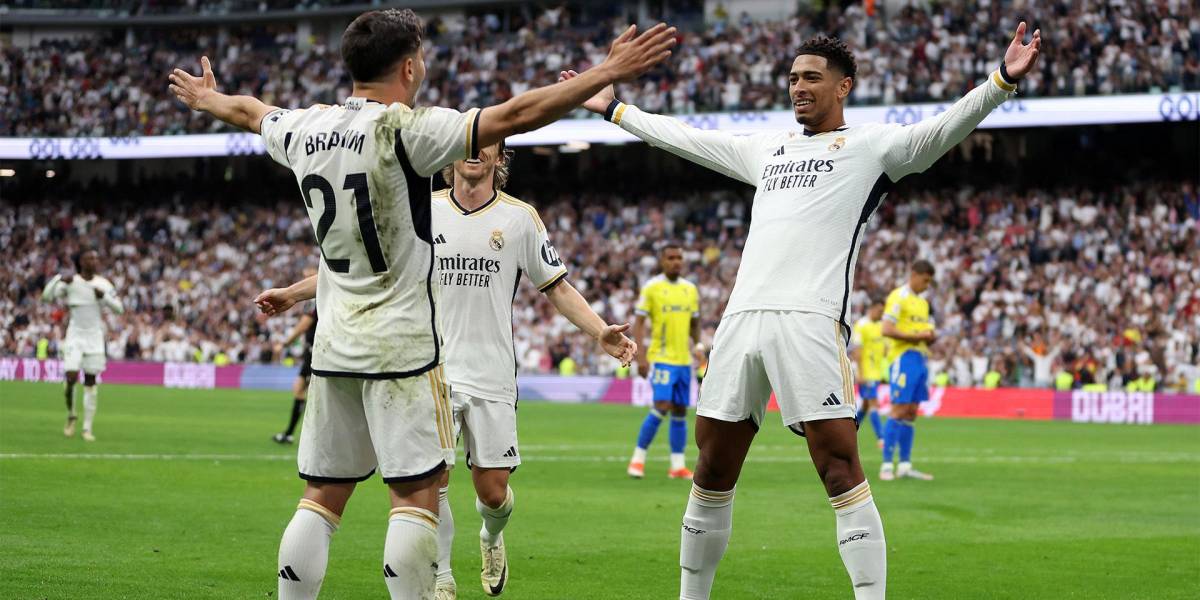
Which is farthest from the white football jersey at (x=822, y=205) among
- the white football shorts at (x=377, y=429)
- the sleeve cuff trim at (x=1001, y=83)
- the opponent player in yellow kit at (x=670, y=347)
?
the opponent player in yellow kit at (x=670, y=347)

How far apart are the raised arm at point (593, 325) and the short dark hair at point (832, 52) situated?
156 centimetres

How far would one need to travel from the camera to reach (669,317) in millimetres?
16281

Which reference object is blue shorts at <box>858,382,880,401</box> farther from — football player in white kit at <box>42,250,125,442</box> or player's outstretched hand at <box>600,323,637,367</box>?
player's outstretched hand at <box>600,323,637,367</box>

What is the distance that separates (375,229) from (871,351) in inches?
619

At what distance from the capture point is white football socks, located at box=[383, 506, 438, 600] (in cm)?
511

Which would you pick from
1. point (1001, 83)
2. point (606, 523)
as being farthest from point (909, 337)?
point (1001, 83)

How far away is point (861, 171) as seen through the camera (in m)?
6.39

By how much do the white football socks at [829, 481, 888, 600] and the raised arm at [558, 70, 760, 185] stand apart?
64.7 inches

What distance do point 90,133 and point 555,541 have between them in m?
41.7

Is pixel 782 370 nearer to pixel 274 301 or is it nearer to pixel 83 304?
pixel 274 301

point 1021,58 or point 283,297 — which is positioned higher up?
point 1021,58

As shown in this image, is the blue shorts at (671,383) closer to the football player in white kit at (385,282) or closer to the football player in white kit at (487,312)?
the football player in white kit at (487,312)

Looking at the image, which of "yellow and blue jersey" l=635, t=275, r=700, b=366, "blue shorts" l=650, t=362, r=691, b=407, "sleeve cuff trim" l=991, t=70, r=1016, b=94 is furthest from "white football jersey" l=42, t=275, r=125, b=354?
"sleeve cuff trim" l=991, t=70, r=1016, b=94

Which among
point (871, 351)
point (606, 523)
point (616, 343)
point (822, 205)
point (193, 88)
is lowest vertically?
point (606, 523)
